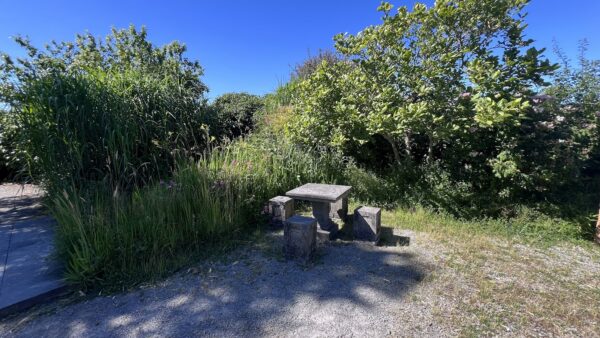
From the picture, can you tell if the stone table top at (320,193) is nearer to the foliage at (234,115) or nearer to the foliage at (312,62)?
the foliage at (234,115)

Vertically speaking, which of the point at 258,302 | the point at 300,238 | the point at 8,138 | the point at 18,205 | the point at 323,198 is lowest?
the point at 258,302

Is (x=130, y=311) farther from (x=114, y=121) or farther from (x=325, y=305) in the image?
(x=114, y=121)

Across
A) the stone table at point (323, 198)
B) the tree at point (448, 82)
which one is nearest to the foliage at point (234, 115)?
the tree at point (448, 82)

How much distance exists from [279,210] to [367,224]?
1142 mm

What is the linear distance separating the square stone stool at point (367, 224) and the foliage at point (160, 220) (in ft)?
4.44

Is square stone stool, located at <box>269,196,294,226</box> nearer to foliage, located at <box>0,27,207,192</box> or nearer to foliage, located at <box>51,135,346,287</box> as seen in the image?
foliage, located at <box>51,135,346,287</box>

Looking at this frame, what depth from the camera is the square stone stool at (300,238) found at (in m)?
2.78

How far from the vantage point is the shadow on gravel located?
1.92 metres

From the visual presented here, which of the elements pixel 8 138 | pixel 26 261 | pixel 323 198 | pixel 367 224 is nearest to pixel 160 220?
pixel 26 261

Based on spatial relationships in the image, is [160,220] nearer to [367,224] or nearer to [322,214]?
[322,214]

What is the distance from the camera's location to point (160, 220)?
2.87 meters

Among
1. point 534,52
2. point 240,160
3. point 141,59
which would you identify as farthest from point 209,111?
point 141,59

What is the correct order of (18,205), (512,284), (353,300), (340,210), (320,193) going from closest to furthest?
(353,300), (512,284), (320,193), (340,210), (18,205)

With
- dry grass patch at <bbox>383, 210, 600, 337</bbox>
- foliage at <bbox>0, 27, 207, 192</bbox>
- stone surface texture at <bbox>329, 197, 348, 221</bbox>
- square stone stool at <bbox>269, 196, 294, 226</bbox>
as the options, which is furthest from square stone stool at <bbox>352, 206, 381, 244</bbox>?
foliage at <bbox>0, 27, 207, 192</bbox>
